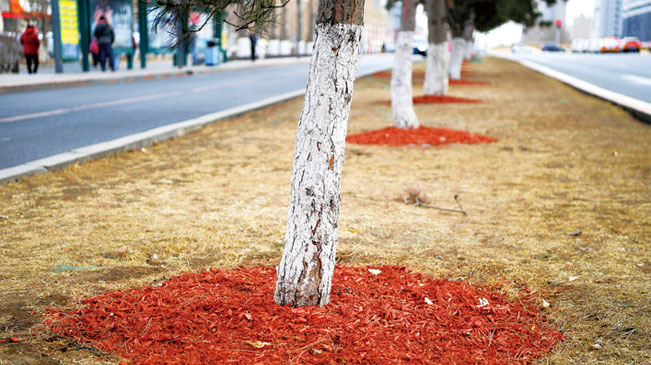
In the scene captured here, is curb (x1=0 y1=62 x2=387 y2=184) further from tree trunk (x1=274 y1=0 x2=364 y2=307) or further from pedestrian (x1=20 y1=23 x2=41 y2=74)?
pedestrian (x1=20 y1=23 x2=41 y2=74)

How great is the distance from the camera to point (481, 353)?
9.91ft

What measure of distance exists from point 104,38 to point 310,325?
25904 millimetres

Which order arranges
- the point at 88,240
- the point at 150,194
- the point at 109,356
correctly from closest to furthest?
the point at 109,356 < the point at 88,240 < the point at 150,194

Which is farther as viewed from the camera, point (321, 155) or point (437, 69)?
point (437, 69)

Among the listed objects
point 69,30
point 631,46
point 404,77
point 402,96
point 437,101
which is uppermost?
point 631,46

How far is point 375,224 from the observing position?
536 centimetres

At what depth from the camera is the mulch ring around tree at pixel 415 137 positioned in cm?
965

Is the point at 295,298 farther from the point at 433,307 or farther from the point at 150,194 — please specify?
the point at 150,194

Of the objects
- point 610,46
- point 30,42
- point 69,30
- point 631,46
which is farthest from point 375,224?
point 610,46

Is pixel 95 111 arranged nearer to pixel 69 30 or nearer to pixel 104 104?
pixel 104 104

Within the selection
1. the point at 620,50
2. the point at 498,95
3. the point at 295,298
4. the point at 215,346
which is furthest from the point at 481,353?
the point at 620,50

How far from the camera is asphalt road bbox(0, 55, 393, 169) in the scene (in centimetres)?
924

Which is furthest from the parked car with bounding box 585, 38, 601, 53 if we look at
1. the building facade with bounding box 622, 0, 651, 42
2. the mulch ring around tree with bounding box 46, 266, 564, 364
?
the mulch ring around tree with bounding box 46, 266, 564, 364

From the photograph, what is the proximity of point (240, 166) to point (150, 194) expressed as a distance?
1.79 m
